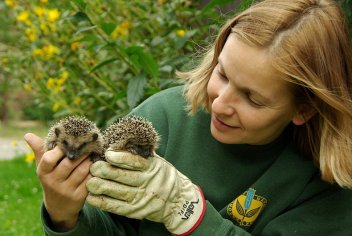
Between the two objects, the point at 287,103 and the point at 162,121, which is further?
the point at 162,121

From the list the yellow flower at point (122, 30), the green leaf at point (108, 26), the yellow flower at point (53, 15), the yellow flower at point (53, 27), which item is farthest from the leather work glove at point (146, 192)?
the yellow flower at point (53, 27)

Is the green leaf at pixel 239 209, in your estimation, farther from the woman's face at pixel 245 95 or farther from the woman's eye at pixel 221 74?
the woman's eye at pixel 221 74

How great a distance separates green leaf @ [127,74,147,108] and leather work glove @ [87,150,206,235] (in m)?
0.89

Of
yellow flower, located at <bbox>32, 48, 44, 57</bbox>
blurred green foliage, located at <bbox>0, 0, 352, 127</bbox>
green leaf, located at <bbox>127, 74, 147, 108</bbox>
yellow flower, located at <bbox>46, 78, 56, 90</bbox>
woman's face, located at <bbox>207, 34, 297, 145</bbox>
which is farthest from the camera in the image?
yellow flower, located at <bbox>32, 48, 44, 57</bbox>

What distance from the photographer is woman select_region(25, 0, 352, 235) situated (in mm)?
2045

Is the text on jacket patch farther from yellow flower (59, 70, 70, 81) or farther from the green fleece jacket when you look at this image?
yellow flower (59, 70, 70, 81)

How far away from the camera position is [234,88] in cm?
211

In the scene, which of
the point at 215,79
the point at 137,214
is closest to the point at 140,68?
the point at 215,79

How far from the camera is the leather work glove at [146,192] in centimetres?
199

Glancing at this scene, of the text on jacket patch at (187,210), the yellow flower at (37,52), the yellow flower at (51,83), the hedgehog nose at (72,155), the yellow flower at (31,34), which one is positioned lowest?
the yellow flower at (51,83)

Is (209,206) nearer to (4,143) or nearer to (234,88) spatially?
(234,88)

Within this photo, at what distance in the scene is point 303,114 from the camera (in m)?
2.34

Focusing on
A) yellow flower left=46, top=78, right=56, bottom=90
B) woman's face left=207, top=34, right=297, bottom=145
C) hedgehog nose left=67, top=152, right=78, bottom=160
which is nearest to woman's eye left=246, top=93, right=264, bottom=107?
woman's face left=207, top=34, right=297, bottom=145

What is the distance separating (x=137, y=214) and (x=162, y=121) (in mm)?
495
